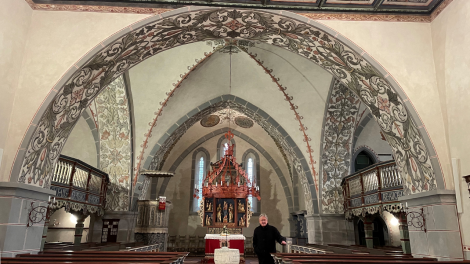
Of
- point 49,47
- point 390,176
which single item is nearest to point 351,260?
point 390,176

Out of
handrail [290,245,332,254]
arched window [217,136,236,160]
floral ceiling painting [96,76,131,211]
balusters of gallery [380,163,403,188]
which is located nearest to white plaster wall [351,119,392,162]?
balusters of gallery [380,163,403,188]

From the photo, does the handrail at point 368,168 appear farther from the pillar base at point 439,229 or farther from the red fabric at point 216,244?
the red fabric at point 216,244

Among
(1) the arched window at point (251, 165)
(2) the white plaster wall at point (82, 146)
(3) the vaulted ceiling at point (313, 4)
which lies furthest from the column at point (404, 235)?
(1) the arched window at point (251, 165)

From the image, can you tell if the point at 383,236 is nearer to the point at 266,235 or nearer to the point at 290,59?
the point at 290,59

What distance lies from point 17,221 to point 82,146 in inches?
276

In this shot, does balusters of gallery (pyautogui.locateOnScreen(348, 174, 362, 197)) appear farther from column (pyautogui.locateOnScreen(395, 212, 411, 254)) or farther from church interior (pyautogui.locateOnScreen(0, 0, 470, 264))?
column (pyautogui.locateOnScreen(395, 212, 411, 254))

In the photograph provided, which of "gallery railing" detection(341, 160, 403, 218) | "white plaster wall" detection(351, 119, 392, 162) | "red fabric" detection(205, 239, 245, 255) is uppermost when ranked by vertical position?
"white plaster wall" detection(351, 119, 392, 162)

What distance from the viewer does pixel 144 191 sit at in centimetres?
1202

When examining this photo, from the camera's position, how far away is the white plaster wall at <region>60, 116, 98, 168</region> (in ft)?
37.7

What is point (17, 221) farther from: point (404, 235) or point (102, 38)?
point (404, 235)

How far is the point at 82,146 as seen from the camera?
11.6m

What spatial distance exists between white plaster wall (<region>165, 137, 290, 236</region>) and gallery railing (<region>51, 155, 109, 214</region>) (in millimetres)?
6540

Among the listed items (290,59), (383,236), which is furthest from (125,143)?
(383,236)

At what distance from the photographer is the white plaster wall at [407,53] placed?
5641 millimetres
